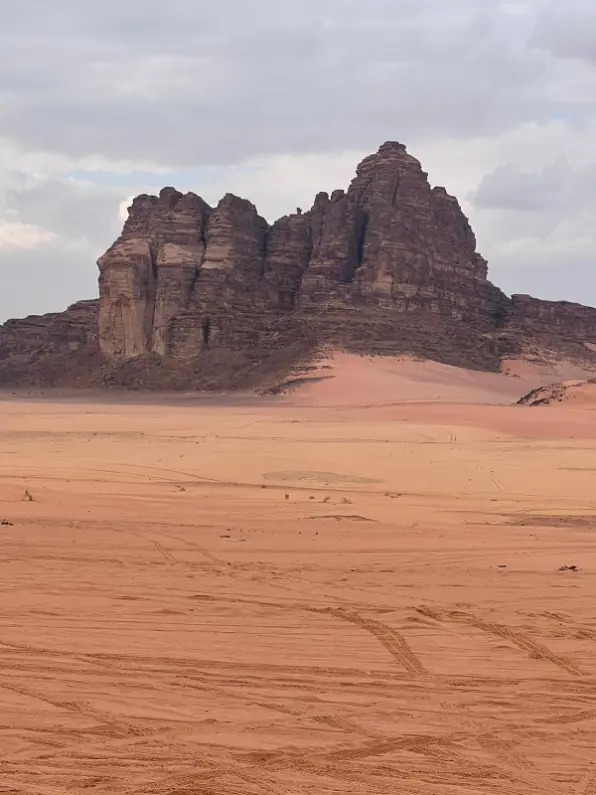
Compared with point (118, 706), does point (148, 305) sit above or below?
above

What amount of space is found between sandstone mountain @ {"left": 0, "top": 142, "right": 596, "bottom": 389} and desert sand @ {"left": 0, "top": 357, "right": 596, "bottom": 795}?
47.0 meters

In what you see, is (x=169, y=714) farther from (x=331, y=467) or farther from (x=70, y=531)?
(x=331, y=467)

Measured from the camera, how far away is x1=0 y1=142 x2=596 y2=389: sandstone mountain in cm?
6262

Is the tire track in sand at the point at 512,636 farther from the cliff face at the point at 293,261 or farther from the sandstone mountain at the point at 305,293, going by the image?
the cliff face at the point at 293,261

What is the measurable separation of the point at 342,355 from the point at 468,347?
11.9 meters

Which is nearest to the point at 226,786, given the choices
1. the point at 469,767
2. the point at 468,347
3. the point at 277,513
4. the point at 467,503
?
the point at 469,767

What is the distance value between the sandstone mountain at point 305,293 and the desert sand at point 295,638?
154ft

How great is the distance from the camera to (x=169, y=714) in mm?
4836

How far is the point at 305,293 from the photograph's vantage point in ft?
215

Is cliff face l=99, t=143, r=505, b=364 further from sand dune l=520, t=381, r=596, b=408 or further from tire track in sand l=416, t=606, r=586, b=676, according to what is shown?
tire track in sand l=416, t=606, r=586, b=676

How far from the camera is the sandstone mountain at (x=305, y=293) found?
62.6 meters

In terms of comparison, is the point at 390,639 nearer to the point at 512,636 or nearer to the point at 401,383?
the point at 512,636

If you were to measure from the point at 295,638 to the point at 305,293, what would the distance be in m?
60.1

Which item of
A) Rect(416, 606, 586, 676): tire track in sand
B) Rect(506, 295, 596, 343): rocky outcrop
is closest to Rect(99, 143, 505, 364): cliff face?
Rect(506, 295, 596, 343): rocky outcrop
